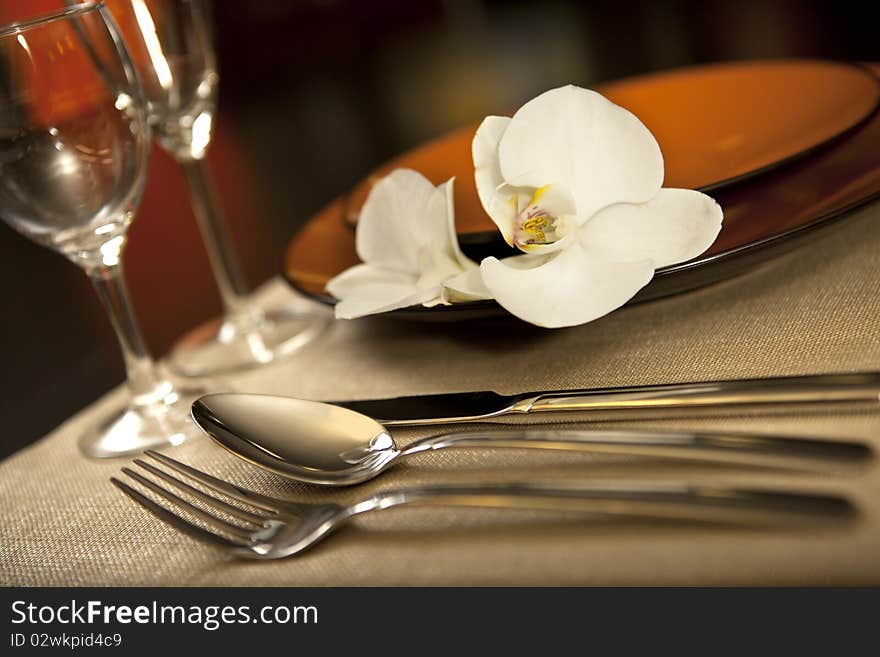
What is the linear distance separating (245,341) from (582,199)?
0.95 ft

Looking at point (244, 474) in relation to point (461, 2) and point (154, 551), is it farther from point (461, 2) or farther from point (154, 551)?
point (461, 2)

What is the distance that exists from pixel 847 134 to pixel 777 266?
0.07 metres

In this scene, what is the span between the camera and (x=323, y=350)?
1.73 feet

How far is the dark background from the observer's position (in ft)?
2.74

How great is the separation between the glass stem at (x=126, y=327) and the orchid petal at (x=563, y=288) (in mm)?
219

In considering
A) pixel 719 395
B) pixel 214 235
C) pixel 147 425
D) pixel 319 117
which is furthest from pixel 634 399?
pixel 319 117

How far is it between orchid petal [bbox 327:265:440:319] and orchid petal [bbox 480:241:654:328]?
48 mm

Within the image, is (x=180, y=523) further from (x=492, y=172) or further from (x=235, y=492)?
(x=492, y=172)

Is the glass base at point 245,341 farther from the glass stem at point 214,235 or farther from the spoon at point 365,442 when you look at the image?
the spoon at point 365,442

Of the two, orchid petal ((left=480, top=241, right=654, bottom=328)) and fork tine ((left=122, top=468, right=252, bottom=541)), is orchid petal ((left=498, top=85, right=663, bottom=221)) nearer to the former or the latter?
orchid petal ((left=480, top=241, right=654, bottom=328))

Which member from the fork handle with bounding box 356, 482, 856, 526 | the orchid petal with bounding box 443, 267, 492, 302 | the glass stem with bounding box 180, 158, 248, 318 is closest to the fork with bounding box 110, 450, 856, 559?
the fork handle with bounding box 356, 482, 856, 526

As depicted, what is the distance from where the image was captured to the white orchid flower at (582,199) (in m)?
0.37

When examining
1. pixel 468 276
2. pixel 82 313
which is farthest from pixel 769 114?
pixel 82 313

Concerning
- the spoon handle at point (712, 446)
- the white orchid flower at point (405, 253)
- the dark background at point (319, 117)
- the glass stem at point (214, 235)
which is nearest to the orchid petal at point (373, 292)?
the white orchid flower at point (405, 253)
